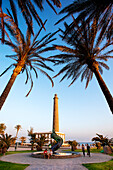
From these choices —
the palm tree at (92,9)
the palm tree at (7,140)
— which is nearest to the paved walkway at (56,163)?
the palm tree at (7,140)

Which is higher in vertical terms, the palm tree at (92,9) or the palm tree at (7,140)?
the palm tree at (92,9)

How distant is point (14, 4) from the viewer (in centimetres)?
623

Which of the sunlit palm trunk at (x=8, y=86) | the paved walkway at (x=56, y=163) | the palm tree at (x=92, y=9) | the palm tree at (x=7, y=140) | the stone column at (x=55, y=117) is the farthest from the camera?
the stone column at (x=55, y=117)

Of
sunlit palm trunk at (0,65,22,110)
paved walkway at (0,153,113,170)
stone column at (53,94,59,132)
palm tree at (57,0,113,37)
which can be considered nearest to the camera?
palm tree at (57,0,113,37)

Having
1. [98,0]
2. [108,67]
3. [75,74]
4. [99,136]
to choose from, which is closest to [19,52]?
[75,74]

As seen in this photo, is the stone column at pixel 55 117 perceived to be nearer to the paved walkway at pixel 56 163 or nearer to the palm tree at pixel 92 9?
the paved walkway at pixel 56 163

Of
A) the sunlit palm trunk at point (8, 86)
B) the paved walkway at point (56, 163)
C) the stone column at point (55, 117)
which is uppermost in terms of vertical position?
the stone column at point (55, 117)

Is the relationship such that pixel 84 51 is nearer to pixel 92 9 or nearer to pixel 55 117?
pixel 92 9

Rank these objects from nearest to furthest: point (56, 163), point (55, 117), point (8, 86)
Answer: point (8, 86)
point (56, 163)
point (55, 117)

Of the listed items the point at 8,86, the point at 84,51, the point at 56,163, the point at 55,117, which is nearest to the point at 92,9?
the point at 84,51

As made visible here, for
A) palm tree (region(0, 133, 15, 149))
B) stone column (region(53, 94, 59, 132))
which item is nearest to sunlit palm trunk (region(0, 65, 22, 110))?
palm tree (region(0, 133, 15, 149))

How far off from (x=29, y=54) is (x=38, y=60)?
1.20 m

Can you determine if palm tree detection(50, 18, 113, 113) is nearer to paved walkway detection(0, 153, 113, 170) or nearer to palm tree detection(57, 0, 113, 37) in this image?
palm tree detection(57, 0, 113, 37)

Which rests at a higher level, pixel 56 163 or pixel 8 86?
pixel 8 86
